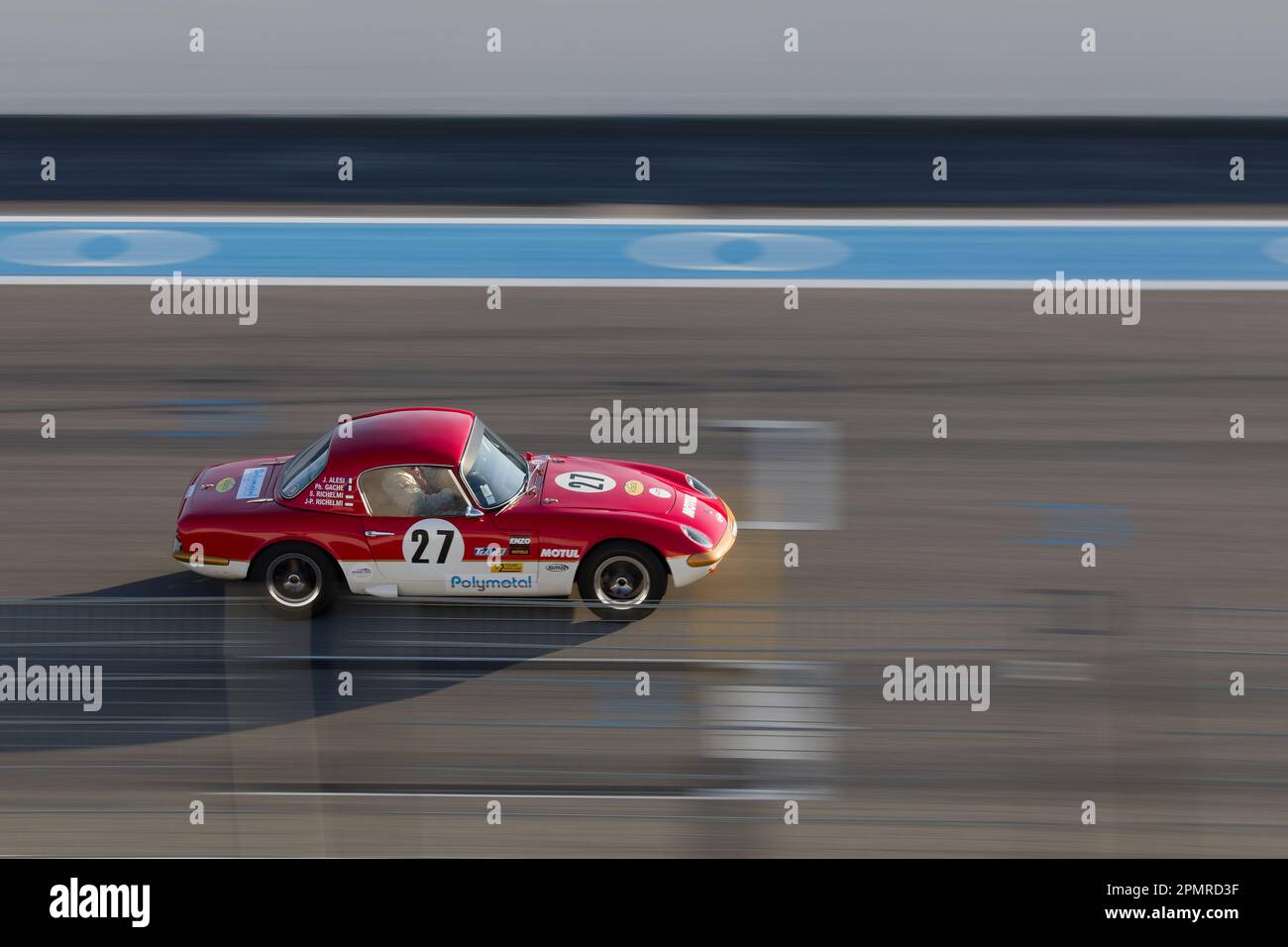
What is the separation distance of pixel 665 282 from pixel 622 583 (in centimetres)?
413

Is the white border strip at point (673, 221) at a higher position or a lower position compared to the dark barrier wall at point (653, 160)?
lower

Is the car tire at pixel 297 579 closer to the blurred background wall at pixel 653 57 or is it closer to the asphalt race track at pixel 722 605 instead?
the asphalt race track at pixel 722 605

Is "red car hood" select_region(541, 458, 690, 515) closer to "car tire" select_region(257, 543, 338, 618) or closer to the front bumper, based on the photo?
the front bumper

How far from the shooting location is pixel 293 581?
6.91m

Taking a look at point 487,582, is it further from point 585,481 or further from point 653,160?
point 653,160

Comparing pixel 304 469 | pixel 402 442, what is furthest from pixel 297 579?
pixel 402 442

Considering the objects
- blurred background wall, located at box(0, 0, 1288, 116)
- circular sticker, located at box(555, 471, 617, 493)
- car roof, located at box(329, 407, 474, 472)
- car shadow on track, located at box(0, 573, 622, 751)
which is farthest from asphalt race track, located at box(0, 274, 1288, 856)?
blurred background wall, located at box(0, 0, 1288, 116)

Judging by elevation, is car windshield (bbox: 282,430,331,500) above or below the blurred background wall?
below

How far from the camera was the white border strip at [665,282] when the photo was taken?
10367mm

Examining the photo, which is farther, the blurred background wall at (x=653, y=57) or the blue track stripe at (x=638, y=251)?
the blurred background wall at (x=653, y=57)

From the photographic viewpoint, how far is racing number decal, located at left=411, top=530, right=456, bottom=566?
6.77 metres

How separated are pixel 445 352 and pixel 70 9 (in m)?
6.15

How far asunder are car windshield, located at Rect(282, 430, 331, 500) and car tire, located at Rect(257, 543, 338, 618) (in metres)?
0.32

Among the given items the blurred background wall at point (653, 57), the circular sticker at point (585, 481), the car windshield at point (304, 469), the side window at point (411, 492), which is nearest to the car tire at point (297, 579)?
the car windshield at point (304, 469)
